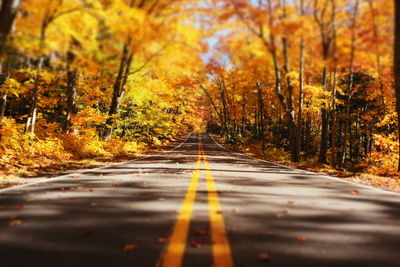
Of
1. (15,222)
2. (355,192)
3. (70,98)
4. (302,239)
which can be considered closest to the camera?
(302,239)

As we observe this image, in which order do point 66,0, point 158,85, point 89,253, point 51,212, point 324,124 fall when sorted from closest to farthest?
point 89,253 < point 51,212 < point 66,0 < point 158,85 < point 324,124

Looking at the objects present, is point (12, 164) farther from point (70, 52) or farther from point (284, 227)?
point (284, 227)

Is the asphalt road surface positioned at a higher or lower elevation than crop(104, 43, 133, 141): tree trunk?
lower

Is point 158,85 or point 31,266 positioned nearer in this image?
point 31,266

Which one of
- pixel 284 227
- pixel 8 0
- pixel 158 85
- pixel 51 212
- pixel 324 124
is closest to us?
pixel 284 227

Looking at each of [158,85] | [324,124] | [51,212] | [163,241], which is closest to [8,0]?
[51,212]

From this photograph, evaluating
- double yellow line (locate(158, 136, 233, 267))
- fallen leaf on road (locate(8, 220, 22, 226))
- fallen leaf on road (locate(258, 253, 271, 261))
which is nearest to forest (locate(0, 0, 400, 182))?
fallen leaf on road (locate(8, 220, 22, 226))

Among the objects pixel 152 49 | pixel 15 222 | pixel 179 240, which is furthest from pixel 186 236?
pixel 152 49

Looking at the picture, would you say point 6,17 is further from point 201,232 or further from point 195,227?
point 201,232

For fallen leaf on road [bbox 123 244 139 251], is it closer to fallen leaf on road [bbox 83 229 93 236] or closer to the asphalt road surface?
the asphalt road surface

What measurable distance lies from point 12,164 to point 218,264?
10021mm

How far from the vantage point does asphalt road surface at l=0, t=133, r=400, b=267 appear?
9.23 feet

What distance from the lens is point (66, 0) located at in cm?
973

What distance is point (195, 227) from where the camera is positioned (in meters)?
3.67
